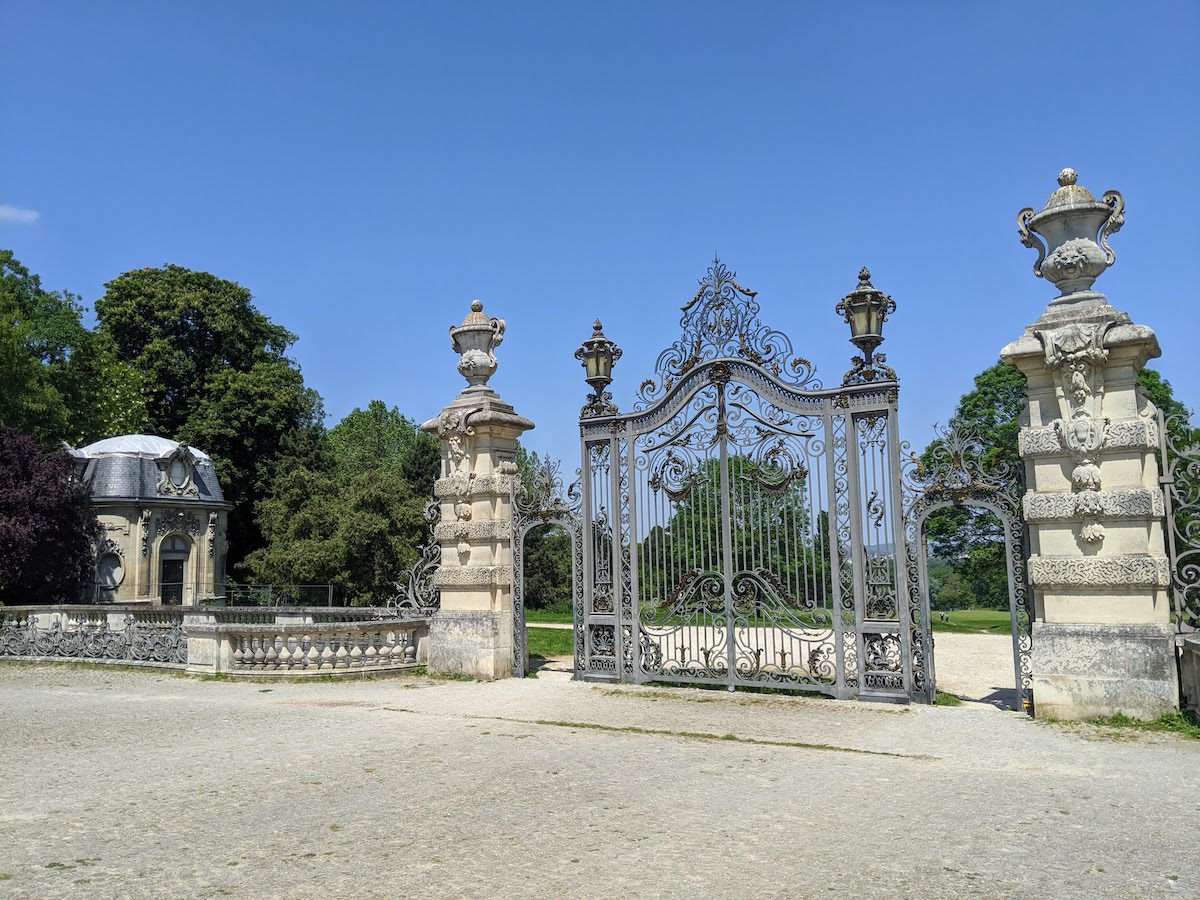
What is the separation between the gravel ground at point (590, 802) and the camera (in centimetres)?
478

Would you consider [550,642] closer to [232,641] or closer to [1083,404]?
[232,641]

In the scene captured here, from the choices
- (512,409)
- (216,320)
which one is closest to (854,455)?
(512,409)

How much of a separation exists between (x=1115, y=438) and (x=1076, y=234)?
216 centimetres

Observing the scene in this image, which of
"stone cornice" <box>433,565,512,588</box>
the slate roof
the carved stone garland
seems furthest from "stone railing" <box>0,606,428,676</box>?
the slate roof

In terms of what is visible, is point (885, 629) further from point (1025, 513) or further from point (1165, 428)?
point (1165, 428)

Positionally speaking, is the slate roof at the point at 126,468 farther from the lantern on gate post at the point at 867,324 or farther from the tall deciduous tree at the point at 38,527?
the lantern on gate post at the point at 867,324

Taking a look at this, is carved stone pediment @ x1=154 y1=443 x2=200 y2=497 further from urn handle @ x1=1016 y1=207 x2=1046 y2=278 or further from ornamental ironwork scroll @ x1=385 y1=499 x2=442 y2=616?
urn handle @ x1=1016 y1=207 x2=1046 y2=278

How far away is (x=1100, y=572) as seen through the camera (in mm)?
9148

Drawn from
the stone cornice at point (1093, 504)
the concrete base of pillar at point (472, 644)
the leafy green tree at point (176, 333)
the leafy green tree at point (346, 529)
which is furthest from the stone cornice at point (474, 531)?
the leafy green tree at point (176, 333)

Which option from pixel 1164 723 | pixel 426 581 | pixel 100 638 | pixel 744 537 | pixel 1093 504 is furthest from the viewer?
pixel 100 638

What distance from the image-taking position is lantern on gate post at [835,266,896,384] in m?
10.7

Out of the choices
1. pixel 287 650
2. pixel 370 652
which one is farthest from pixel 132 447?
pixel 370 652

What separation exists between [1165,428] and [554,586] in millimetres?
23157

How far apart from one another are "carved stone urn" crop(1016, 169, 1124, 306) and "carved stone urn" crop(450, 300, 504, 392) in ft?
23.2
